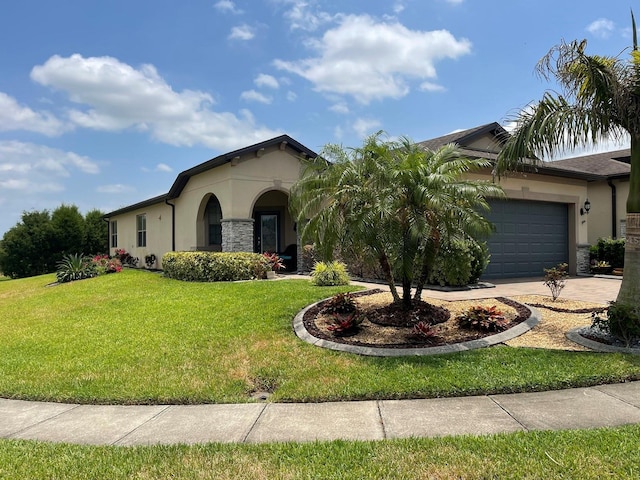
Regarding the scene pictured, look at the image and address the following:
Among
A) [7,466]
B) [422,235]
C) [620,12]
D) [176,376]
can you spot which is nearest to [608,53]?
[620,12]

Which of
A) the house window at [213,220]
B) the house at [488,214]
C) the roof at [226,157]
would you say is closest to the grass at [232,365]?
the roof at [226,157]

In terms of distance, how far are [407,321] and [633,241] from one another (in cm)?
386

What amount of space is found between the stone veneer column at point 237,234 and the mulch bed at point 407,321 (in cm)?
702

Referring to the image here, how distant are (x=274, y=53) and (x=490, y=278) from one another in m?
10.7

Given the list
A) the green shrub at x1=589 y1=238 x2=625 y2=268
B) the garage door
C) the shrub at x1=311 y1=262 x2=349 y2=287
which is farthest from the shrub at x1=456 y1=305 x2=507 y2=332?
the green shrub at x1=589 y1=238 x2=625 y2=268

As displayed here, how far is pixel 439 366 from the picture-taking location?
18.1ft

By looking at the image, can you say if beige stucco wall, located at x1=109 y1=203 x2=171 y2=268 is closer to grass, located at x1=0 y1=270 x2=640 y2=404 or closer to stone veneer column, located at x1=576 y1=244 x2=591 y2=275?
grass, located at x1=0 y1=270 x2=640 y2=404

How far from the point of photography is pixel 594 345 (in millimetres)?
6211

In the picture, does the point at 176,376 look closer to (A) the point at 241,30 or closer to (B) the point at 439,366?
(B) the point at 439,366

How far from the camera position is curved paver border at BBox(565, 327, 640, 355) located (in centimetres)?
592

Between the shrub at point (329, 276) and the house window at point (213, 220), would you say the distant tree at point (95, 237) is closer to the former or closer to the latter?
the house window at point (213, 220)

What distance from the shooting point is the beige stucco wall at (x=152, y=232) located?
20248mm

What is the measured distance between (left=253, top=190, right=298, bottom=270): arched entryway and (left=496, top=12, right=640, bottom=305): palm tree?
1318cm

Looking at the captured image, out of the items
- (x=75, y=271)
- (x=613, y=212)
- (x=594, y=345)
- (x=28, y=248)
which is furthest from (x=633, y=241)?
(x=28, y=248)
